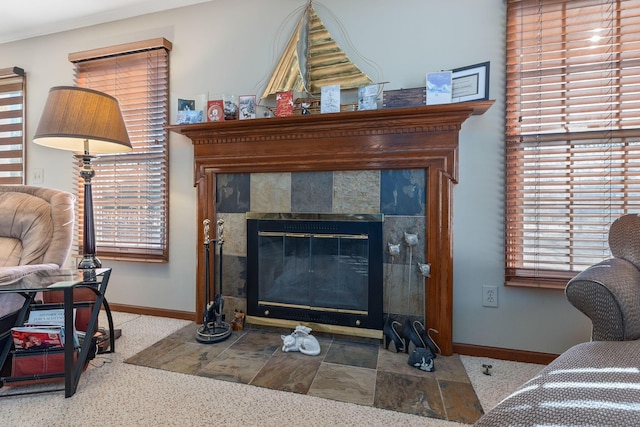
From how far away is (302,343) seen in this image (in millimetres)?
1822

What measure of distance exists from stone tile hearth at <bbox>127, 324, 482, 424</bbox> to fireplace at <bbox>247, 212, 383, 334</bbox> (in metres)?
0.17

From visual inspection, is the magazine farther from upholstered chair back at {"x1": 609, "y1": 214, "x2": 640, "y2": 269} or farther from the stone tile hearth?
upholstered chair back at {"x1": 609, "y1": 214, "x2": 640, "y2": 269}

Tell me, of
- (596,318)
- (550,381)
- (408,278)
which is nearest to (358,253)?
(408,278)

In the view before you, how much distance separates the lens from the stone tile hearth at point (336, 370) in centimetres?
136

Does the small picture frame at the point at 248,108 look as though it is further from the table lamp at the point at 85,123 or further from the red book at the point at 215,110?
the table lamp at the point at 85,123

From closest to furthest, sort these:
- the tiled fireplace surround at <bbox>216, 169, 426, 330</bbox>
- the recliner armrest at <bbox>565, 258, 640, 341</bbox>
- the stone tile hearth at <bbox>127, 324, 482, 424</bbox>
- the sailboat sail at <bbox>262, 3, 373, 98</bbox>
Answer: the recliner armrest at <bbox>565, 258, 640, 341</bbox>
the stone tile hearth at <bbox>127, 324, 482, 424</bbox>
the tiled fireplace surround at <bbox>216, 169, 426, 330</bbox>
the sailboat sail at <bbox>262, 3, 373, 98</bbox>

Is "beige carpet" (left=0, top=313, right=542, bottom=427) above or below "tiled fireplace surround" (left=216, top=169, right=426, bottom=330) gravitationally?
below

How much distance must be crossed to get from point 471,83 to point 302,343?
6.00 feet

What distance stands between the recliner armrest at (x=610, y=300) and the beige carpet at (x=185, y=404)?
0.64 m

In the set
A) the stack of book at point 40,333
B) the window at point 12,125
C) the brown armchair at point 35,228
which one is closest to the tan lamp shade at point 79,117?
the brown armchair at point 35,228

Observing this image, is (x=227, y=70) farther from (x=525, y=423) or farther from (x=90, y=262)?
(x=525, y=423)

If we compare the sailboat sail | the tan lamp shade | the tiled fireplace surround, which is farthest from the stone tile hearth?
the sailboat sail

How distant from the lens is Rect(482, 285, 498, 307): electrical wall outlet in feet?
5.93

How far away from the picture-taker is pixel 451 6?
1.83 m
